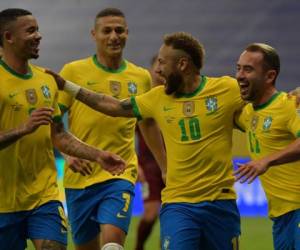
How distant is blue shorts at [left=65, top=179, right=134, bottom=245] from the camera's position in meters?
7.26

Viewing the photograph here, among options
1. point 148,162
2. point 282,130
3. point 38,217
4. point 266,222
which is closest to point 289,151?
point 282,130

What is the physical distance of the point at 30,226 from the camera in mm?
6289

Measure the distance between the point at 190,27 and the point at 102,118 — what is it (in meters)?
11.1

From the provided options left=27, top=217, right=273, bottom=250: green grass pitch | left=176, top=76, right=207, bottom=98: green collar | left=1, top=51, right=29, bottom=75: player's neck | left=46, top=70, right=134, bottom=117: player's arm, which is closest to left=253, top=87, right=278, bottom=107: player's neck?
left=176, top=76, right=207, bottom=98: green collar

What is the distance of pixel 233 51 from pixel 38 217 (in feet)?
40.6

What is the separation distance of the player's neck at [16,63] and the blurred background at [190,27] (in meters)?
11.7

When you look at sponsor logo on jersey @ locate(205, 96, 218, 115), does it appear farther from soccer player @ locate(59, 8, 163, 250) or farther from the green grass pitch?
the green grass pitch

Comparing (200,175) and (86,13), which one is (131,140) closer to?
(200,175)

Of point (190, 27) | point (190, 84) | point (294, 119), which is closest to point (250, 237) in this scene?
point (190, 84)

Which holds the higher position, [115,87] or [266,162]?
[115,87]

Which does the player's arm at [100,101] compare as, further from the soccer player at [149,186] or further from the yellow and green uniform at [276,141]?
the soccer player at [149,186]

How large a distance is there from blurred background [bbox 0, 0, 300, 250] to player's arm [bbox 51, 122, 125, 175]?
37.9 ft

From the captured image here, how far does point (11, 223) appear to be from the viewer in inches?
247

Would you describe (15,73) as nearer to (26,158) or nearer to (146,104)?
(26,158)
